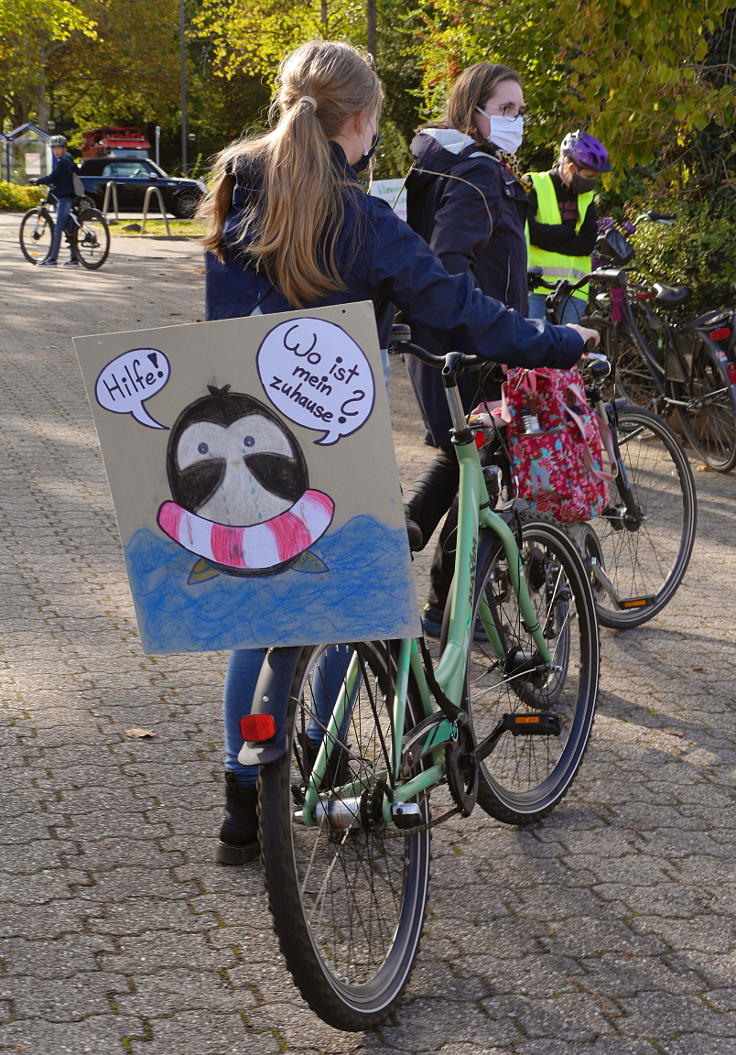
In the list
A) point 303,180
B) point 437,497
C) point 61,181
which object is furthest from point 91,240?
point 303,180

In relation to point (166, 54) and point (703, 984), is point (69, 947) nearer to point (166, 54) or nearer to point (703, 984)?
point (703, 984)

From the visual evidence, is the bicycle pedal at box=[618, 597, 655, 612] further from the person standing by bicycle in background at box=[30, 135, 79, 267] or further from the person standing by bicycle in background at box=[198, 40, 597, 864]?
the person standing by bicycle in background at box=[30, 135, 79, 267]

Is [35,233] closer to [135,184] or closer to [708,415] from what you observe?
[708,415]

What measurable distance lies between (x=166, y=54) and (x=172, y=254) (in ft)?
112

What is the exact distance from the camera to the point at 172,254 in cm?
2477

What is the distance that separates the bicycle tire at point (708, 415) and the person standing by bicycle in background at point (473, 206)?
3786 mm

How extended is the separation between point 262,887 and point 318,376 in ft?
5.09

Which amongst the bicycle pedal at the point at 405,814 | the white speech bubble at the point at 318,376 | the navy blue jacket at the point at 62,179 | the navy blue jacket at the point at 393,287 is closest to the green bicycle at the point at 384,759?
the bicycle pedal at the point at 405,814

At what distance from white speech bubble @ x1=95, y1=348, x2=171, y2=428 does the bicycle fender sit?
537 millimetres

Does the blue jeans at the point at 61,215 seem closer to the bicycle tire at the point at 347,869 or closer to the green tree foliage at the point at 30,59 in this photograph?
the green tree foliage at the point at 30,59

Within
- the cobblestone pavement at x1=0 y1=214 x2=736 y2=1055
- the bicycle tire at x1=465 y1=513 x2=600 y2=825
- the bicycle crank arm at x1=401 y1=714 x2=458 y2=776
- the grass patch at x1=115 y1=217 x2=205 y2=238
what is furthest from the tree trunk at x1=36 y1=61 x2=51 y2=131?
the bicycle crank arm at x1=401 y1=714 x2=458 y2=776

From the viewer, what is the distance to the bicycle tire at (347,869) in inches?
103

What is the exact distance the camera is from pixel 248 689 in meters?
3.32

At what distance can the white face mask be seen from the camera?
5027mm
